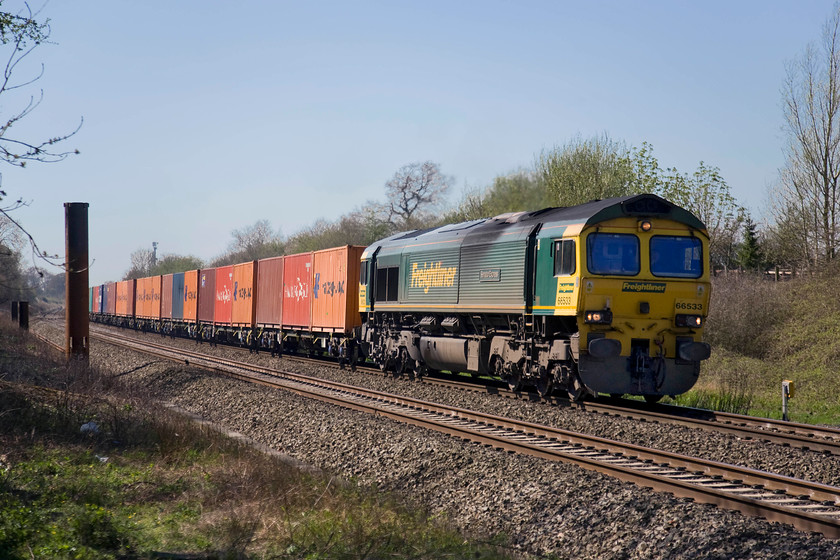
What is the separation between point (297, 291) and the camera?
95.8 feet

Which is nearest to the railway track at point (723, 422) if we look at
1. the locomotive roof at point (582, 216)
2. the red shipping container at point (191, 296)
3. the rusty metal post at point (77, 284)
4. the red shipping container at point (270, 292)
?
the locomotive roof at point (582, 216)

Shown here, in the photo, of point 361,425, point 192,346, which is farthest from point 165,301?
point 361,425

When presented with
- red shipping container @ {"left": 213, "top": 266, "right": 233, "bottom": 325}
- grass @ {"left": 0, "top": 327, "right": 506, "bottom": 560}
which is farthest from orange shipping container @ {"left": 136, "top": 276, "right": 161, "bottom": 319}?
grass @ {"left": 0, "top": 327, "right": 506, "bottom": 560}

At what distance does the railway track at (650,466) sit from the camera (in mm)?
7469

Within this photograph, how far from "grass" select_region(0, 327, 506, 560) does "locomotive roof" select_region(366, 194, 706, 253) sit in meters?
7.22

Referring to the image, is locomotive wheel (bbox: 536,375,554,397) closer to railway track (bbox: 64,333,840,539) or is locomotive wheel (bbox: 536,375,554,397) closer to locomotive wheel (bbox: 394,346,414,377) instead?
railway track (bbox: 64,333,840,539)

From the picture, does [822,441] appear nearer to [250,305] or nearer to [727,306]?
[727,306]

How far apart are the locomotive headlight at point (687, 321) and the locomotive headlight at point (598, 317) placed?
138 cm

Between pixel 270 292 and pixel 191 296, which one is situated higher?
pixel 270 292

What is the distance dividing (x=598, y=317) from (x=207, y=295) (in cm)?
3054

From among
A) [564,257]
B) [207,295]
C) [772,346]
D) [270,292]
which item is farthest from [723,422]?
[207,295]

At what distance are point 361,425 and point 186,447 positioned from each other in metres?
2.68

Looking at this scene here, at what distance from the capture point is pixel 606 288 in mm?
14039

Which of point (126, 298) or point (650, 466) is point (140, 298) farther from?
point (650, 466)
